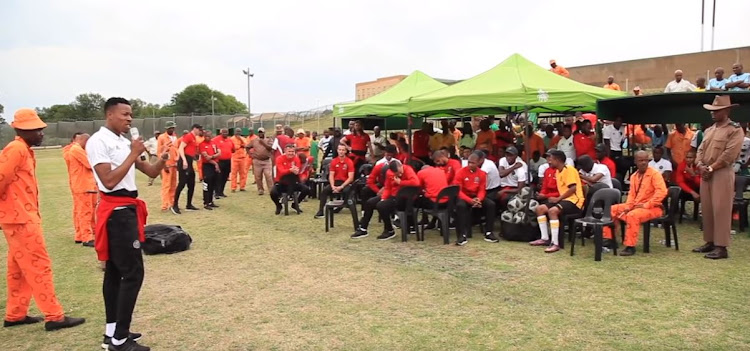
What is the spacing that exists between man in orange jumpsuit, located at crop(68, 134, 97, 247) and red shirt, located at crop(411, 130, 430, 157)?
7.36 meters

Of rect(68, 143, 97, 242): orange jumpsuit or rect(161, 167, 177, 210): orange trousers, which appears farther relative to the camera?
rect(161, 167, 177, 210): orange trousers

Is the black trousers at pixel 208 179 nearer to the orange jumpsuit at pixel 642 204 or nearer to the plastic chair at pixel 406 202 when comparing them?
the plastic chair at pixel 406 202

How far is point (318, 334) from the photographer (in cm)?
457

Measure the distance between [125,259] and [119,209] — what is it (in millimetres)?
350

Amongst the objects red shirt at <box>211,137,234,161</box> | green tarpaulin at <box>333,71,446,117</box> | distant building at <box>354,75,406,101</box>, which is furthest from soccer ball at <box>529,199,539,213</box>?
distant building at <box>354,75,406,101</box>

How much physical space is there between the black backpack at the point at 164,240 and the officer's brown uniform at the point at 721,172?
674cm

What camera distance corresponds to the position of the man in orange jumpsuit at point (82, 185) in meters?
7.80

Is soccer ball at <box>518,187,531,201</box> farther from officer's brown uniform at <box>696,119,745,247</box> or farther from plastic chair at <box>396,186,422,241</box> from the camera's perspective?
officer's brown uniform at <box>696,119,745,247</box>

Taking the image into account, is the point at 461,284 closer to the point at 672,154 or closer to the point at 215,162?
the point at 672,154

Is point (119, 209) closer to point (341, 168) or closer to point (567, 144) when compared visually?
point (341, 168)

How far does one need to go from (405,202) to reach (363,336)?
391 cm

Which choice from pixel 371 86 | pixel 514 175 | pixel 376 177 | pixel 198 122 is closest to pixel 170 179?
pixel 376 177

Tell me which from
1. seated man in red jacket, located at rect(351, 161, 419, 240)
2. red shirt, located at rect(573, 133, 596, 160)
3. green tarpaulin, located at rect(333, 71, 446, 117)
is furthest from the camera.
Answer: green tarpaulin, located at rect(333, 71, 446, 117)

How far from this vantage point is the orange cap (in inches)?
186
